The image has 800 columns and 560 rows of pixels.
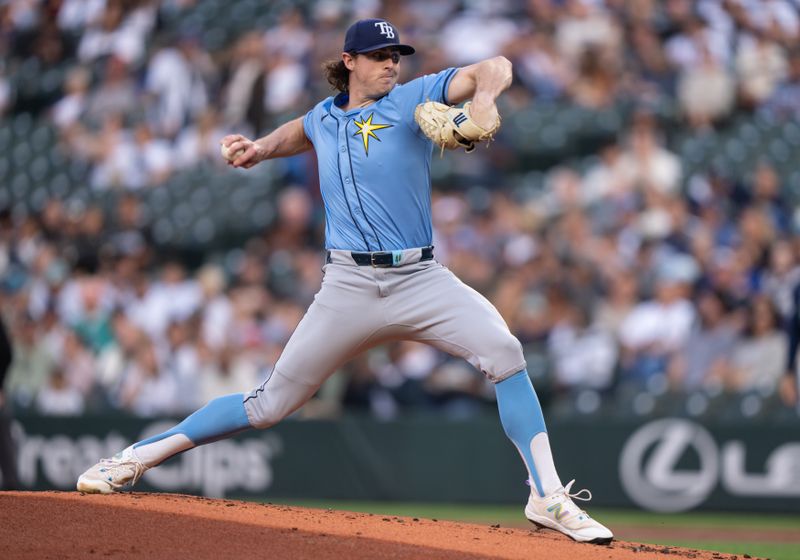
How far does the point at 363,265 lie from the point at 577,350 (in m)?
5.75

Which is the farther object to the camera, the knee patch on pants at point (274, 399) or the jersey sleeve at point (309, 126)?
the jersey sleeve at point (309, 126)

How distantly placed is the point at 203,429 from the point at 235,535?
621 mm

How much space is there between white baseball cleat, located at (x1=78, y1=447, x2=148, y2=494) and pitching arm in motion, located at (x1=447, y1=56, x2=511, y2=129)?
2144 mm

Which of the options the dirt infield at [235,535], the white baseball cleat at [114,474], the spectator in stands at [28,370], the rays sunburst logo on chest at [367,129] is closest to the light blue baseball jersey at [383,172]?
the rays sunburst logo on chest at [367,129]

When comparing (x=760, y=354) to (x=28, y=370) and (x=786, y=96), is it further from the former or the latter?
(x=28, y=370)

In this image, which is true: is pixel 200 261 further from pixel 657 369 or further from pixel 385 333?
pixel 385 333

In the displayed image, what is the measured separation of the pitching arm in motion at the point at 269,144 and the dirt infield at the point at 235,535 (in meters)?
1.46

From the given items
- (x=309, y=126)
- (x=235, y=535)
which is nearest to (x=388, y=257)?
(x=309, y=126)

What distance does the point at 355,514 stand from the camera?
573 cm

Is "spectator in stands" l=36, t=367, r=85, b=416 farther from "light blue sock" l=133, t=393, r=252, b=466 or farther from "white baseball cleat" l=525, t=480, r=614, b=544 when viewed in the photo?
"white baseball cleat" l=525, t=480, r=614, b=544

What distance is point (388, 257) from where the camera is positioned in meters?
5.12

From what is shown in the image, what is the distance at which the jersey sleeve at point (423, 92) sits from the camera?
4984 millimetres

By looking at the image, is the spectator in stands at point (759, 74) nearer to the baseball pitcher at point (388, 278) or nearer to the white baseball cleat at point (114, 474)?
the baseball pitcher at point (388, 278)

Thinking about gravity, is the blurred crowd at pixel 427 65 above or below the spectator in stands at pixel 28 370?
above
